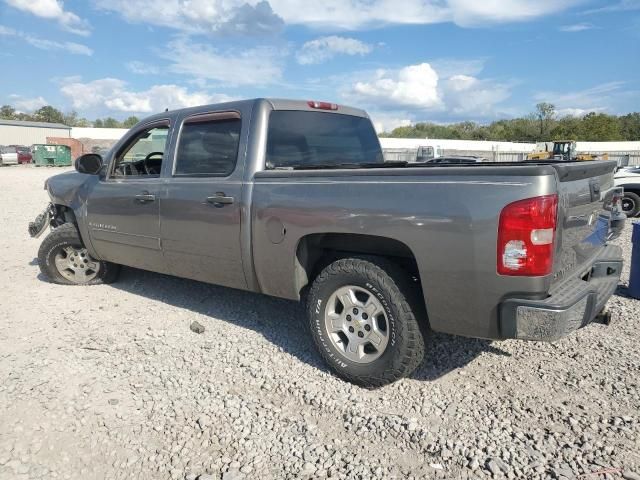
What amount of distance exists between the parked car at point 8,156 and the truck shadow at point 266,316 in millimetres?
45732

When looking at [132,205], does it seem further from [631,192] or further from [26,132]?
[26,132]

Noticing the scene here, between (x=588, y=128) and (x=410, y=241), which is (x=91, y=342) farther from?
(x=588, y=128)

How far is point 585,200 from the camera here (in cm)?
303

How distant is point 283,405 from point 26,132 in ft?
288

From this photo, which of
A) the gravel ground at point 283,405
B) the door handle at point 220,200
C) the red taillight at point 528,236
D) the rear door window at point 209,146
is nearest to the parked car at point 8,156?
the gravel ground at point 283,405

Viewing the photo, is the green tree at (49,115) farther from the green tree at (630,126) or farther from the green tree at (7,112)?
the green tree at (630,126)

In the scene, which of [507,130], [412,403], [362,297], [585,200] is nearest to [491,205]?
[585,200]

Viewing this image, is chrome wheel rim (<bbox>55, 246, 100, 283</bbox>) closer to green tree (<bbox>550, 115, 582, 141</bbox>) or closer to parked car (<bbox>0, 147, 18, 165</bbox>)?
parked car (<bbox>0, 147, 18, 165</bbox>)

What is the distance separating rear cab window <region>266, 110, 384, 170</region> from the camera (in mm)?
3971

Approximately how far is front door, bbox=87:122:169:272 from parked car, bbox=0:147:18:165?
152ft

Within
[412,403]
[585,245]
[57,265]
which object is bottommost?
[412,403]

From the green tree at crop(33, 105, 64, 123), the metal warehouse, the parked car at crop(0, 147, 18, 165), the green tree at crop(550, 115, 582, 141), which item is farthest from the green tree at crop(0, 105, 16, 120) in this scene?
the green tree at crop(550, 115, 582, 141)

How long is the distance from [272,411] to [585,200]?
2.40 m

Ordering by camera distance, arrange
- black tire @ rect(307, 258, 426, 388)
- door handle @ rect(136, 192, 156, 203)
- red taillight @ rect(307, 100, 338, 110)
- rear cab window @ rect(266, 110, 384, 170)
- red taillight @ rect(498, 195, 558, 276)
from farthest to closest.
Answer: door handle @ rect(136, 192, 156, 203) < red taillight @ rect(307, 100, 338, 110) < rear cab window @ rect(266, 110, 384, 170) < black tire @ rect(307, 258, 426, 388) < red taillight @ rect(498, 195, 558, 276)
